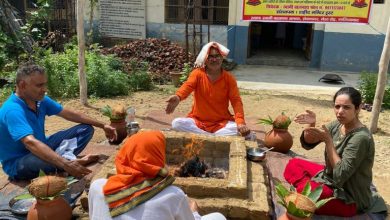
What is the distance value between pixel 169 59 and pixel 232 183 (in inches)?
320

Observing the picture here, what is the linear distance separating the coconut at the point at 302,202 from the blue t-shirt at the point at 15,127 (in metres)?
2.35

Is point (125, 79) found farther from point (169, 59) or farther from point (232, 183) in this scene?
point (232, 183)

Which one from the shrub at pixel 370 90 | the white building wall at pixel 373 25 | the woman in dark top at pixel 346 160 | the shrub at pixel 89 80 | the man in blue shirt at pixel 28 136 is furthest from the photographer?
the white building wall at pixel 373 25

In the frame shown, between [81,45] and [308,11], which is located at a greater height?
[308,11]

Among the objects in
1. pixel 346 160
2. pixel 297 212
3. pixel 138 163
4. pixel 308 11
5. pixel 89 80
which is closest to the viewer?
pixel 138 163

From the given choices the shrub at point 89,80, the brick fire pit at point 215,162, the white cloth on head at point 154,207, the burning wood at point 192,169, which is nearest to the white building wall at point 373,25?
the shrub at point 89,80

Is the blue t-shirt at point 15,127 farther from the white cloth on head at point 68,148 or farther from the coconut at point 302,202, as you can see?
the coconut at point 302,202

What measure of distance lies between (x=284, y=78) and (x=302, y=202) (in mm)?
8165

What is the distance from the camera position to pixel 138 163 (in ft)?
6.85

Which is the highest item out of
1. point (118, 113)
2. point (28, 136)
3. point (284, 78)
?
point (28, 136)

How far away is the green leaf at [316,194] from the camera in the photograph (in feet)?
9.73

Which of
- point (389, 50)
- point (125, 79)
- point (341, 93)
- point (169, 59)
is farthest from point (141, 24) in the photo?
point (341, 93)

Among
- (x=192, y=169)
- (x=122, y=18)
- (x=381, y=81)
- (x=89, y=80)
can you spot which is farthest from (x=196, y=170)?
(x=122, y=18)

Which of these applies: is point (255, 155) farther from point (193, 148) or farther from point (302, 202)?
point (302, 202)
